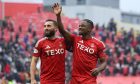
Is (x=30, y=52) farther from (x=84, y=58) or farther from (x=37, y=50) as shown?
(x=84, y=58)

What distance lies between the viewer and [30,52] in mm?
26594

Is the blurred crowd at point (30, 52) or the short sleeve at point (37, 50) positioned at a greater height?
the short sleeve at point (37, 50)

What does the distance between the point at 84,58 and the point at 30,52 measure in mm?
16137

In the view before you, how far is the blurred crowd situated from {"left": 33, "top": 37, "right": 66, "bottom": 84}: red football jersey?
882 centimetres

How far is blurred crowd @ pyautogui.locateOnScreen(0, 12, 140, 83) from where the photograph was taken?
74.3 feet

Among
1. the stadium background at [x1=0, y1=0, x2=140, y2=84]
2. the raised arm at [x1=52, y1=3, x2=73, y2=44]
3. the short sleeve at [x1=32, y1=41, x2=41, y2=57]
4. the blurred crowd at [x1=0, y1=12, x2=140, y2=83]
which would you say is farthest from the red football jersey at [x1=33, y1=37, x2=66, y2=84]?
the blurred crowd at [x1=0, y1=12, x2=140, y2=83]

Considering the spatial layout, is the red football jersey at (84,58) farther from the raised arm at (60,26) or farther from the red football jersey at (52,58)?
the red football jersey at (52,58)

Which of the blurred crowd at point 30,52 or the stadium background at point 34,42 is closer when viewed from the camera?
the blurred crowd at point 30,52

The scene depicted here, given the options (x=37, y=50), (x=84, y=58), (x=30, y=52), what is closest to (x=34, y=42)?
(x=30, y=52)

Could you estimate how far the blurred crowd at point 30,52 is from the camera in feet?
74.3

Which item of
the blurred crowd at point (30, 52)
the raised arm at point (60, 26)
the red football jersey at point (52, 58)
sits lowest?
the blurred crowd at point (30, 52)

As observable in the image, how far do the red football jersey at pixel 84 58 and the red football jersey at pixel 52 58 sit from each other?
0.63ft

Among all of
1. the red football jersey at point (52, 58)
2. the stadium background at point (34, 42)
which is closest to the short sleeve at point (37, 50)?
the red football jersey at point (52, 58)

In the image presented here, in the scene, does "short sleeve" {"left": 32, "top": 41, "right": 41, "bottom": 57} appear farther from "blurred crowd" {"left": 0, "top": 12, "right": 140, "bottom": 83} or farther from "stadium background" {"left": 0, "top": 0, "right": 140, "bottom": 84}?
"blurred crowd" {"left": 0, "top": 12, "right": 140, "bottom": 83}
